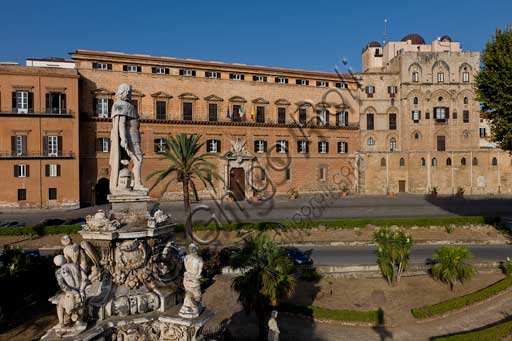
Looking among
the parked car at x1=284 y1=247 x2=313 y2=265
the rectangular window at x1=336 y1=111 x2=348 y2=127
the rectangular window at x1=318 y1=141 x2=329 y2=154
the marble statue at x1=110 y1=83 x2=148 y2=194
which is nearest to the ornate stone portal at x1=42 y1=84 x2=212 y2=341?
the marble statue at x1=110 y1=83 x2=148 y2=194

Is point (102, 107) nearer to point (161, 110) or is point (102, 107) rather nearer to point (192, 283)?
point (161, 110)

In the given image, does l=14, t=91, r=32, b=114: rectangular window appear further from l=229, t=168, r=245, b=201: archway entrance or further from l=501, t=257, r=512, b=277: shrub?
l=501, t=257, r=512, b=277: shrub

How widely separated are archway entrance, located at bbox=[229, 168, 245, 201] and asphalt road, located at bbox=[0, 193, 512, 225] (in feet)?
8.70

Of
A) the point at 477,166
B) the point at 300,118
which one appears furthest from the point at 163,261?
the point at 477,166

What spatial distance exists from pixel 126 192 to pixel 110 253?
Result: 4.80ft

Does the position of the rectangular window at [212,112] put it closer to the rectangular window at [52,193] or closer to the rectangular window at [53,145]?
the rectangular window at [53,145]

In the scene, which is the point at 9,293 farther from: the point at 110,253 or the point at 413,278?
the point at 413,278

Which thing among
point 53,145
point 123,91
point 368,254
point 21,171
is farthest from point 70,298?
point 21,171

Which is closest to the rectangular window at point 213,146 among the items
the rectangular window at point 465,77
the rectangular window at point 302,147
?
the rectangular window at point 302,147

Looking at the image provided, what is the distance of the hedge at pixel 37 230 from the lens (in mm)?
27016

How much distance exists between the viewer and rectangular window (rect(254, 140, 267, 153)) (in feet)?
162

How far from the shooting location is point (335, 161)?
175 feet

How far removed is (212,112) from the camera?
47.5 meters

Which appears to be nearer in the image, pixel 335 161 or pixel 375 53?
pixel 335 161
